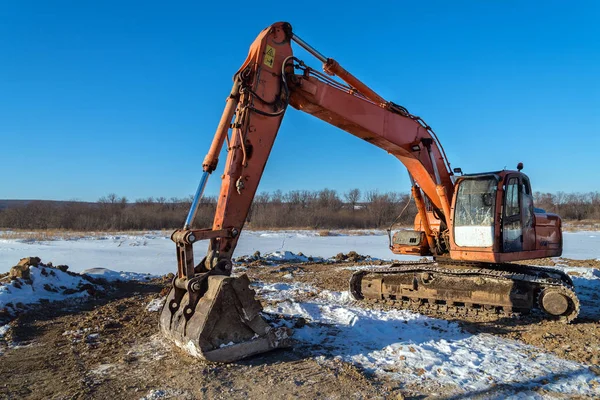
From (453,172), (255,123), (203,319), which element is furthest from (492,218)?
(203,319)

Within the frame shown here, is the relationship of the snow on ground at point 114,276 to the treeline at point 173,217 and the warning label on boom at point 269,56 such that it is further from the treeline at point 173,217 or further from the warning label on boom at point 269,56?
the treeline at point 173,217

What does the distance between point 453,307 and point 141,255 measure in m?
14.8

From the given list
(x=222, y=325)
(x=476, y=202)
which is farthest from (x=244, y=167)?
(x=476, y=202)

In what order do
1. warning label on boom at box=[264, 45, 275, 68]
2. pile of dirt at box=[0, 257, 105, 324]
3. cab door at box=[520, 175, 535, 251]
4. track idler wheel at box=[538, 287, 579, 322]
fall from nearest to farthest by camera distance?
warning label on boom at box=[264, 45, 275, 68] → track idler wheel at box=[538, 287, 579, 322] → cab door at box=[520, 175, 535, 251] → pile of dirt at box=[0, 257, 105, 324]

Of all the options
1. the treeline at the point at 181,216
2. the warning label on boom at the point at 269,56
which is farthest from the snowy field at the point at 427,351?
the treeline at the point at 181,216

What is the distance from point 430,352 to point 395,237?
12.5 ft

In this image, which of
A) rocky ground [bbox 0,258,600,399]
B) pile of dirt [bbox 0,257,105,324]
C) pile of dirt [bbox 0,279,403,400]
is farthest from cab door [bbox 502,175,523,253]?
pile of dirt [bbox 0,257,105,324]

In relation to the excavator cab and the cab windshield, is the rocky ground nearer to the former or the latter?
the excavator cab

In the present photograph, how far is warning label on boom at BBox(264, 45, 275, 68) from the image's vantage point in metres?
5.88

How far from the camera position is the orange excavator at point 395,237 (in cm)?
499

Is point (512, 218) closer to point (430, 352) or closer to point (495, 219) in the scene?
point (495, 219)

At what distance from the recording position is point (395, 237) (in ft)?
29.3

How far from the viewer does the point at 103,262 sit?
1664 centimetres

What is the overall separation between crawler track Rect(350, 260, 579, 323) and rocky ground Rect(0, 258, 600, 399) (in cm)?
27
